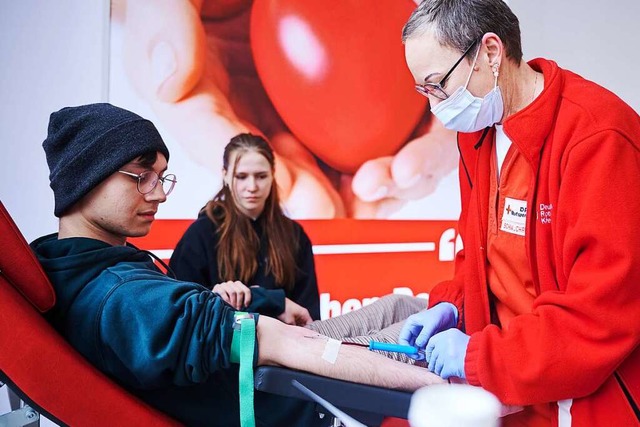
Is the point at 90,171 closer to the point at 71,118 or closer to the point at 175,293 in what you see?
the point at 71,118

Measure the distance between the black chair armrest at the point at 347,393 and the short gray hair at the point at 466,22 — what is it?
0.67m

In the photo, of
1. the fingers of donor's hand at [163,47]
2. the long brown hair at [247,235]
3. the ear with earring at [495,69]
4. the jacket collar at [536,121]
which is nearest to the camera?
the jacket collar at [536,121]

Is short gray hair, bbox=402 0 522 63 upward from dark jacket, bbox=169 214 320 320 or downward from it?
upward

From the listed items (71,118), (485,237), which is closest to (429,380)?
(485,237)

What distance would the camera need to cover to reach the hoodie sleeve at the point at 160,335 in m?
1.04

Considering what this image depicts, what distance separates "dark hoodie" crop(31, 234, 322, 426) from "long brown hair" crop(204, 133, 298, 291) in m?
1.07

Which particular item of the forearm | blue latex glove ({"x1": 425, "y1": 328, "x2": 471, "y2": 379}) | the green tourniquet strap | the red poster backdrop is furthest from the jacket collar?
the red poster backdrop

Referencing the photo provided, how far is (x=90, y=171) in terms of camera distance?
4.04ft

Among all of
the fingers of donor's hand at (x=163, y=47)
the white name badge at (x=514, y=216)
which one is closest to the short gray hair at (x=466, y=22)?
the white name badge at (x=514, y=216)

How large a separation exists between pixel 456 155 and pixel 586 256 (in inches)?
99.8

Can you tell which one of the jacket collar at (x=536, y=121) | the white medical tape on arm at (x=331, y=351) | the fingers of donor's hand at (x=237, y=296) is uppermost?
the jacket collar at (x=536, y=121)

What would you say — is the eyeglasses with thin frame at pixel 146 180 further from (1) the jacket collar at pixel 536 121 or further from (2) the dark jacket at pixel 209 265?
(2) the dark jacket at pixel 209 265

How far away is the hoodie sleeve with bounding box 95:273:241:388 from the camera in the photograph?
3.40 ft

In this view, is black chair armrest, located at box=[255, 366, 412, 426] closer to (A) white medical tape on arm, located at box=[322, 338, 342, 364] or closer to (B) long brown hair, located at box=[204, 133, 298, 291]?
(A) white medical tape on arm, located at box=[322, 338, 342, 364]
